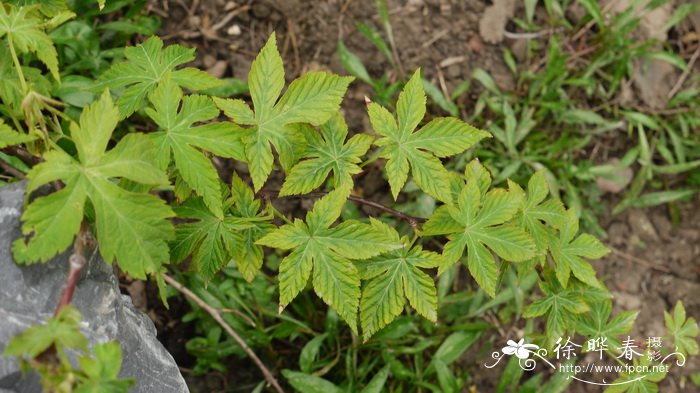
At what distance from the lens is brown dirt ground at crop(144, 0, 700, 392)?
3.41 metres

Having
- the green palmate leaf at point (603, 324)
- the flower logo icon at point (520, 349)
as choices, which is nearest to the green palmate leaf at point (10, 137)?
the green palmate leaf at point (603, 324)

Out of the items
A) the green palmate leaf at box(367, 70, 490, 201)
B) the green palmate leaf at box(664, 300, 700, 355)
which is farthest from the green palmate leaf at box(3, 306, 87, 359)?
the green palmate leaf at box(664, 300, 700, 355)

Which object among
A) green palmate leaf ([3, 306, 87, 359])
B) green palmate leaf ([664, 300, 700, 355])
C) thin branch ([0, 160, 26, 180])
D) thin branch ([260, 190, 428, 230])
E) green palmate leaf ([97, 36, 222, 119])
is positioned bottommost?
green palmate leaf ([664, 300, 700, 355])

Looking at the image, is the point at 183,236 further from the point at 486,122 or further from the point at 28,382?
the point at 486,122

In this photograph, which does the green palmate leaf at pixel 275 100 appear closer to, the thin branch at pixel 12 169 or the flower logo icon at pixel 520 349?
the thin branch at pixel 12 169

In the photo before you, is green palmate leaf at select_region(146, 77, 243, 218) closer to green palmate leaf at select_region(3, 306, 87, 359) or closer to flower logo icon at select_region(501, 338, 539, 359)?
green palmate leaf at select_region(3, 306, 87, 359)

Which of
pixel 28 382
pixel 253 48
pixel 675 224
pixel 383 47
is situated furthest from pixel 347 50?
pixel 28 382

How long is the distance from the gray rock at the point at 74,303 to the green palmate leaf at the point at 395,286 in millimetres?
A: 642

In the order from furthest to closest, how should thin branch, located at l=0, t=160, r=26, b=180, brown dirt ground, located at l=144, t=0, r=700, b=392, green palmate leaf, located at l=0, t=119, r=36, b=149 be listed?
brown dirt ground, located at l=144, t=0, r=700, b=392, thin branch, located at l=0, t=160, r=26, b=180, green palmate leaf, located at l=0, t=119, r=36, b=149

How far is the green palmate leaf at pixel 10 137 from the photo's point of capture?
1733 millimetres

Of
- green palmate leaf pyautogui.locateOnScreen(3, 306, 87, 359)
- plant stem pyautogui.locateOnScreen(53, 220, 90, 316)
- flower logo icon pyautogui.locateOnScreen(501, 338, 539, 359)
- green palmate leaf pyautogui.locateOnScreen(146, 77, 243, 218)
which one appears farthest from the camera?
flower logo icon pyautogui.locateOnScreen(501, 338, 539, 359)

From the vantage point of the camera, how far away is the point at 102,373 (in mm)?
1450

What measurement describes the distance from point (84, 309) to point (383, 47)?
211 cm

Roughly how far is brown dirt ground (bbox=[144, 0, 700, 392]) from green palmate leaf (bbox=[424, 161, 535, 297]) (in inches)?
52.1
